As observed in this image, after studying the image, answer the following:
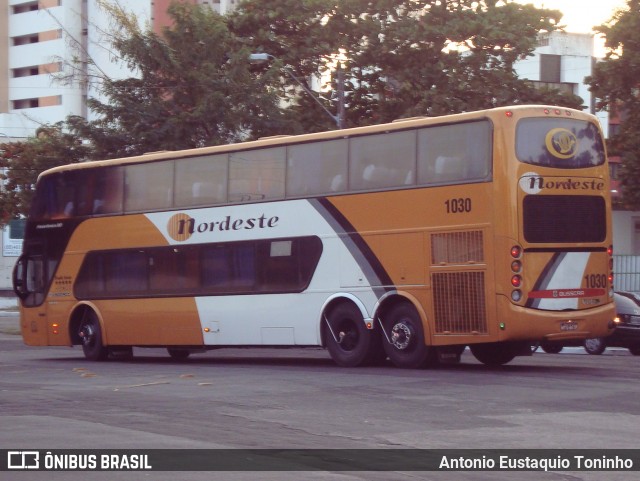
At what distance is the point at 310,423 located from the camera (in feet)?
41.3

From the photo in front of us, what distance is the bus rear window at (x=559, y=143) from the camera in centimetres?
1912

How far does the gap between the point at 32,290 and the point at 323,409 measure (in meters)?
14.5

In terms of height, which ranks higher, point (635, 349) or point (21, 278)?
point (21, 278)

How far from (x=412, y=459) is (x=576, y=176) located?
10.4 metres

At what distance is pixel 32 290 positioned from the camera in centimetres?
2709

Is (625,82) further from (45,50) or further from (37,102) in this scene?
(37,102)

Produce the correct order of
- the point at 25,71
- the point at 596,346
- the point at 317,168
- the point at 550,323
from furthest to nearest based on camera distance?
the point at 25,71 → the point at 596,346 → the point at 317,168 → the point at 550,323

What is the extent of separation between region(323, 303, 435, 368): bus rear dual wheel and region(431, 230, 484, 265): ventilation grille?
40.1 inches

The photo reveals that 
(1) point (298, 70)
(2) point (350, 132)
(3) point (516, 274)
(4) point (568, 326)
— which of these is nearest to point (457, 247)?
(3) point (516, 274)

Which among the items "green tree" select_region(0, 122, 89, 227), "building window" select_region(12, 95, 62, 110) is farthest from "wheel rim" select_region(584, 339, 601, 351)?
"building window" select_region(12, 95, 62, 110)

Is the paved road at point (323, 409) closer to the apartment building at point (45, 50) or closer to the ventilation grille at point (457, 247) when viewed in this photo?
the ventilation grille at point (457, 247)

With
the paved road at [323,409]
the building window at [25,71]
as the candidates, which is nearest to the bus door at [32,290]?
the paved road at [323,409]

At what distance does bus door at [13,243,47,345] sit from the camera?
2683 cm

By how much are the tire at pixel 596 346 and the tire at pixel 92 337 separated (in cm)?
1029
